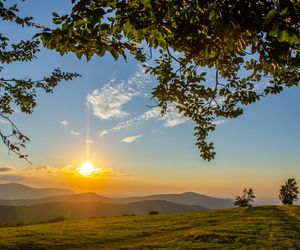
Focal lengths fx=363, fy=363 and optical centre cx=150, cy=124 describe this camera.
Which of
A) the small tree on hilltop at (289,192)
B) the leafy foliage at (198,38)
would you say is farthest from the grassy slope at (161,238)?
the small tree on hilltop at (289,192)

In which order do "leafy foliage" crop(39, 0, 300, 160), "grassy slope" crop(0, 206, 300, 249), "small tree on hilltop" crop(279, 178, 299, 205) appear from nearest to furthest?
1. "leafy foliage" crop(39, 0, 300, 160)
2. "grassy slope" crop(0, 206, 300, 249)
3. "small tree on hilltop" crop(279, 178, 299, 205)

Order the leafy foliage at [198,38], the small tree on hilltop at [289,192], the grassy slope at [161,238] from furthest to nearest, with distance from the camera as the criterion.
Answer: the small tree on hilltop at [289,192] < the grassy slope at [161,238] < the leafy foliage at [198,38]

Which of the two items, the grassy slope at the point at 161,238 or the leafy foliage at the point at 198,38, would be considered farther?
the grassy slope at the point at 161,238

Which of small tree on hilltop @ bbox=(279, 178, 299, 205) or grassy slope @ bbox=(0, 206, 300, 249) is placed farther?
small tree on hilltop @ bbox=(279, 178, 299, 205)

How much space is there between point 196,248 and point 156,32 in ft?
72.6

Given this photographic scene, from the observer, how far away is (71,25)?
785cm

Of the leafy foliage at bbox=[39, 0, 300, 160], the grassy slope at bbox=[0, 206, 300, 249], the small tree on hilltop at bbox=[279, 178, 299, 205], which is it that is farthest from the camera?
the small tree on hilltop at bbox=[279, 178, 299, 205]

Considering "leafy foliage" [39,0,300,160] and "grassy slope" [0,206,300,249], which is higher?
"leafy foliage" [39,0,300,160]

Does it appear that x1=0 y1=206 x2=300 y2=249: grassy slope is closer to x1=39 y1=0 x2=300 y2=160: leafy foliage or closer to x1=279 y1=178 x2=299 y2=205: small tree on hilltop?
x1=39 y1=0 x2=300 y2=160: leafy foliage

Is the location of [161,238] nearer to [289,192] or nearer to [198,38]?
[198,38]

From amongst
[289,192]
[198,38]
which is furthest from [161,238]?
[289,192]

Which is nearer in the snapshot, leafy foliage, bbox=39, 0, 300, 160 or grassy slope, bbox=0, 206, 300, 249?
leafy foliage, bbox=39, 0, 300, 160

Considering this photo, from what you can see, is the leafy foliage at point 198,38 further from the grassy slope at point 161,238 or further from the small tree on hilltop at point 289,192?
the small tree on hilltop at point 289,192

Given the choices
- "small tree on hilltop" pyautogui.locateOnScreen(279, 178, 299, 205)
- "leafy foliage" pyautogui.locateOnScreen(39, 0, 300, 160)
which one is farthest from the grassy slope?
"small tree on hilltop" pyautogui.locateOnScreen(279, 178, 299, 205)
